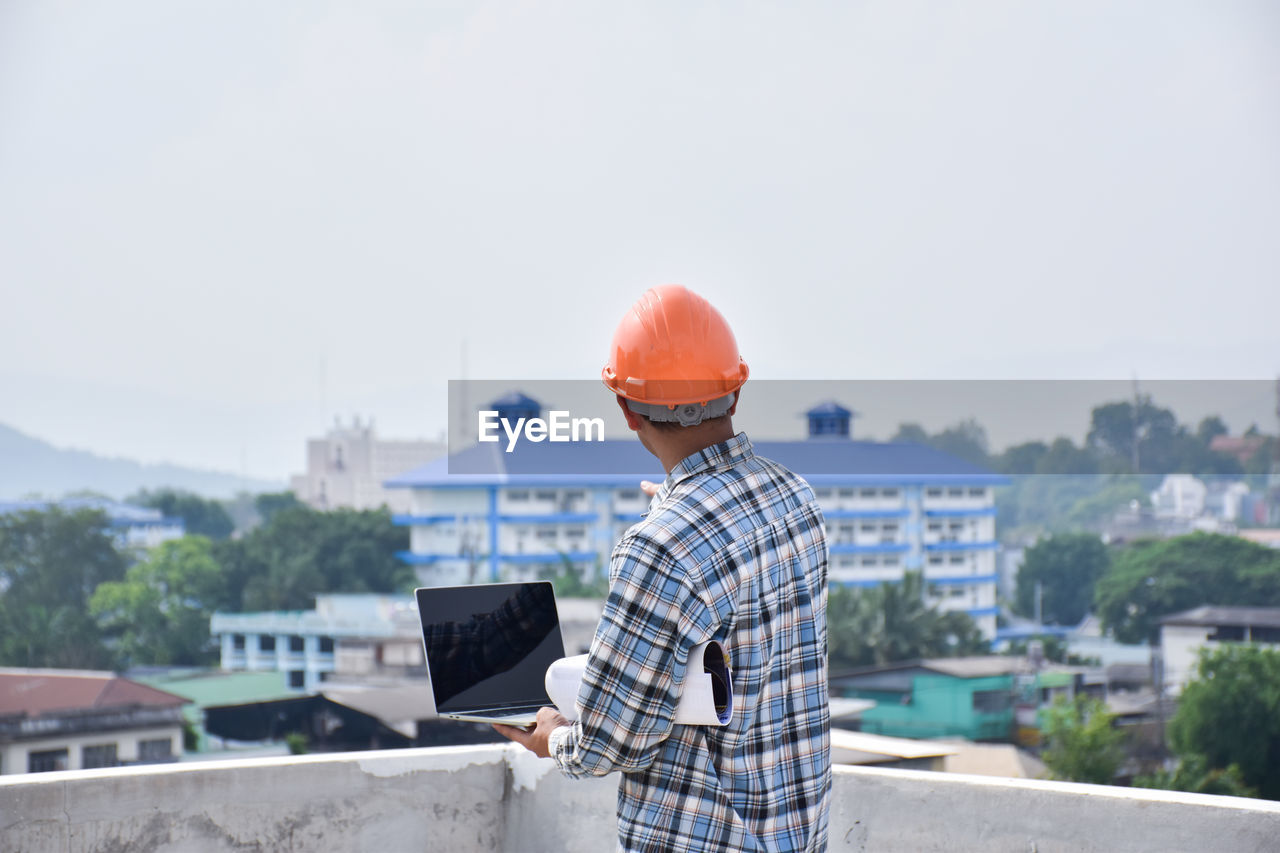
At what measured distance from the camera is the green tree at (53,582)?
204 ft

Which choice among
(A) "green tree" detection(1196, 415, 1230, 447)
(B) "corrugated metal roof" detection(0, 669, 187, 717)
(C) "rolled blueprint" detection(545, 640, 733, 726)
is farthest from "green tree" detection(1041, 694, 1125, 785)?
(C) "rolled blueprint" detection(545, 640, 733, 726)

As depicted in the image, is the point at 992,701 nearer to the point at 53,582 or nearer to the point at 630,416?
the point at 53,582

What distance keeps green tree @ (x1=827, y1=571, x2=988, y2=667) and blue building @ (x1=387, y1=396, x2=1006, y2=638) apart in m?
10.6

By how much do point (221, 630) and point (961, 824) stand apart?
68.6m

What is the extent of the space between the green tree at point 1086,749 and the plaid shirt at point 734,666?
43.7 metres

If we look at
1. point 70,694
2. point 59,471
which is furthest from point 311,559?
point 59,471

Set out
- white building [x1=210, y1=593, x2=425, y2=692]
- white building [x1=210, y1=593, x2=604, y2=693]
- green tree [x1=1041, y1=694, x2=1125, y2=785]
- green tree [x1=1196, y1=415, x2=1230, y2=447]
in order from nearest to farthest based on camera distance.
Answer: green tree [x1=1041, y1=694, x2=1125, y2=785], white building [x1=210, y1=593, x2=604, y2=693], white building [x1=210, y1=593, x2=425, y2=692], green tree [x1=1196, y1=415, x2=1230, y2=447]

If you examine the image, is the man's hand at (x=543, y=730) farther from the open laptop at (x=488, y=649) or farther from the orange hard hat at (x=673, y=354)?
the orange hard hat at (x=673, y=354)

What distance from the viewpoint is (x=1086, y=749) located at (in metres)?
42.6

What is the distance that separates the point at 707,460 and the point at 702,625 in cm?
18

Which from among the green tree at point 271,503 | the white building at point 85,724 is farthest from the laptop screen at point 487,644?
the green tree at point 271,503

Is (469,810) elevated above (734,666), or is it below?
below

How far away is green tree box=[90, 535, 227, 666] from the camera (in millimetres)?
65125

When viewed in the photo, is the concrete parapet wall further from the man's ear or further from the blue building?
the blue building
